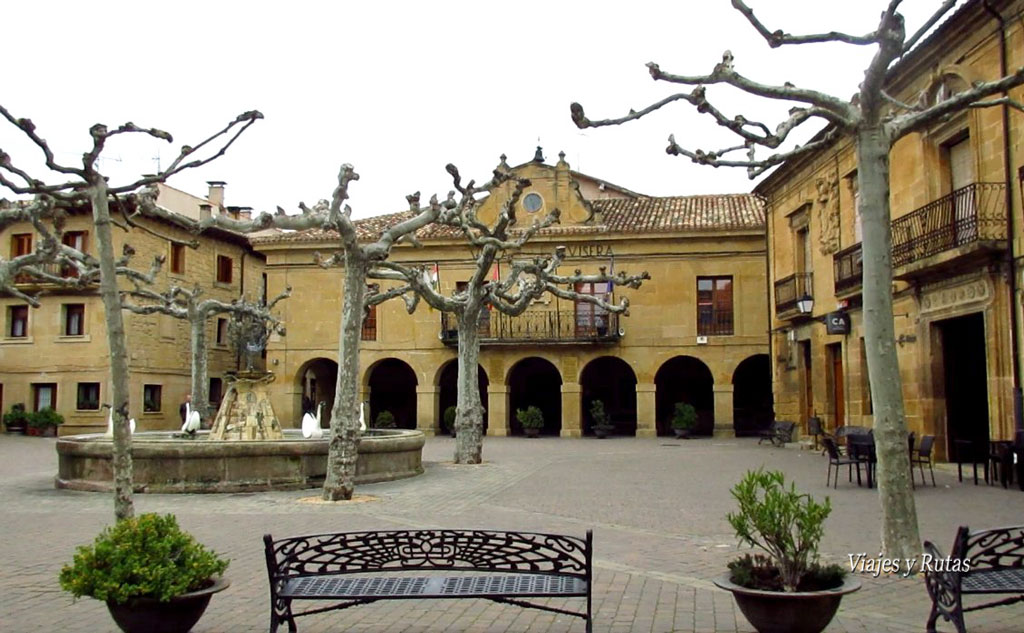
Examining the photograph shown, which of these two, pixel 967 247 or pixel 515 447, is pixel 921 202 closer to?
pixel 967 247

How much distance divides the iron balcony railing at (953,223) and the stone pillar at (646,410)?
599 inches

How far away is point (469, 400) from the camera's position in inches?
778

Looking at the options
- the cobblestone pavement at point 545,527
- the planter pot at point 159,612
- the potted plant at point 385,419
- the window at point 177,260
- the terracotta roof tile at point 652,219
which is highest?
the terracotta roof tile at point 652,219

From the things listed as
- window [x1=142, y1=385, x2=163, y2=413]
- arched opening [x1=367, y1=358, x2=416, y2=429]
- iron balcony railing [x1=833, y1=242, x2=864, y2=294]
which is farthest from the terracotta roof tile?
iron balcony railing [x1=833, y1=242, x2=864, y2=294]

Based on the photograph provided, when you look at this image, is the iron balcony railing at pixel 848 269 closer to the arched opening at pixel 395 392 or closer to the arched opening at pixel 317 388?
the arched opening at pixel 317 388

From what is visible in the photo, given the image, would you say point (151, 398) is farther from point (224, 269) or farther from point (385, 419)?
point (385, 419)

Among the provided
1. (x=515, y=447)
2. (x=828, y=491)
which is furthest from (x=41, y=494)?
(x=515, y=447)

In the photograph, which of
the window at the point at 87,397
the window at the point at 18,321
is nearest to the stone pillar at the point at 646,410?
the window at the point at 87,397

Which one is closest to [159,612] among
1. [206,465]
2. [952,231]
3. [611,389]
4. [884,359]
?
[884,359]

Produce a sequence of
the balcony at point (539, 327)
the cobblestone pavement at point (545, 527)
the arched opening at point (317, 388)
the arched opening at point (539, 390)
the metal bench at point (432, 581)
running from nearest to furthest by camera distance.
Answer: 1. the metal bench at point (432, 581)
2. the cobblestone pavement at point (545, 527)
3. the balcony at point (539, 327)
4. the arched opening at point (317, 388)
5. the arched opening at point (539, 390)

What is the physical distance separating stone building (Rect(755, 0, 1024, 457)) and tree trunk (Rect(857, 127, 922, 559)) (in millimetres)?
7124

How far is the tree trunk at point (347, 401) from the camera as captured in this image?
1303 centimetres

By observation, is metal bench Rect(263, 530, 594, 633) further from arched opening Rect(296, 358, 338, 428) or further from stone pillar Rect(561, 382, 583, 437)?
arched opening Rect(296, 358, 338, 428)

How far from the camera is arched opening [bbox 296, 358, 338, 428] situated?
114 ft
